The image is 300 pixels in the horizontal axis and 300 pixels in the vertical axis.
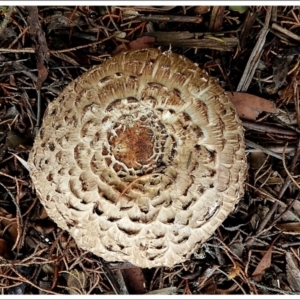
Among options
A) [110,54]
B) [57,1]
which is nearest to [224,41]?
[110,54]

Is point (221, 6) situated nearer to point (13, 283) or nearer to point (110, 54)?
point (110, 54)

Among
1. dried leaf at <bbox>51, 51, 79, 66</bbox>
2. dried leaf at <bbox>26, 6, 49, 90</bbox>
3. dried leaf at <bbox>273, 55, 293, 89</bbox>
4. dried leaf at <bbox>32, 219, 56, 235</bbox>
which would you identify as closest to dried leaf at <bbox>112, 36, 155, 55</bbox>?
dried leaf at <bbox>51, 51, 79, 66</bbox>

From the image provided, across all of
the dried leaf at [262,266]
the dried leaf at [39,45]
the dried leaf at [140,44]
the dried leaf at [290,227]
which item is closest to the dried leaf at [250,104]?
the dried leaf at [140,44]

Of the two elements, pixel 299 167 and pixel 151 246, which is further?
pixel 299 167

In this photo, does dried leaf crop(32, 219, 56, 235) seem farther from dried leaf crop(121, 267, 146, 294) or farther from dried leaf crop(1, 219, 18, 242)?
dried leaf crop(121, 267, 146, 294)

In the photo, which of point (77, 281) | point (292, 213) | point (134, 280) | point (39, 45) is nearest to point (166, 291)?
point (134, 280)

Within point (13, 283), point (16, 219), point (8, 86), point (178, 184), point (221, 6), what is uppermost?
point (221, 6)
